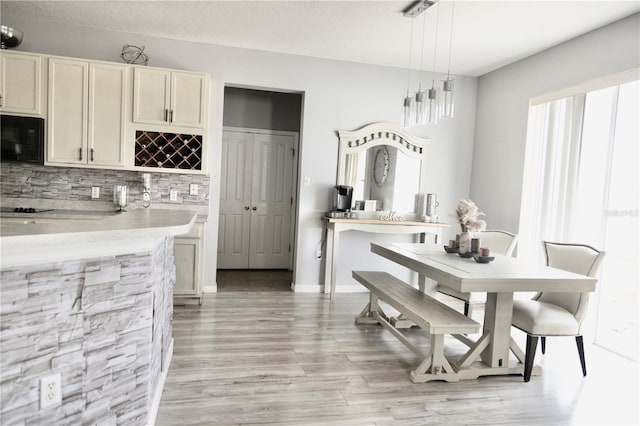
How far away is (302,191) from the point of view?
482 cm

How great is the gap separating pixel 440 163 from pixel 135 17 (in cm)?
379

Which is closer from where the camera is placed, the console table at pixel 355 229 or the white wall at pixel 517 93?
the white wall at pixel 517 93

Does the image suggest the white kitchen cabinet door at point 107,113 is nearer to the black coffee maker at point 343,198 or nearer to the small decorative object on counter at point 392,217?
the black coffee maker at point 343,198

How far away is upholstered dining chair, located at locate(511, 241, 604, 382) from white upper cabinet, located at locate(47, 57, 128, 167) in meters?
3.80

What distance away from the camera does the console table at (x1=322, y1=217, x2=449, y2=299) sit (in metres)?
4.51

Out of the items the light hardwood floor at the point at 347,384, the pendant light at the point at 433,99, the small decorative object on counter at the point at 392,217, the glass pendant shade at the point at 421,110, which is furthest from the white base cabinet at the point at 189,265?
the pendant light at the point at 433,99

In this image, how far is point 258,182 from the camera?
6.01 metres

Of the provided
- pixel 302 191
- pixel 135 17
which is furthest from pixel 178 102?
pixel 302 191

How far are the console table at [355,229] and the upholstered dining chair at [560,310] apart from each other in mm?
1688

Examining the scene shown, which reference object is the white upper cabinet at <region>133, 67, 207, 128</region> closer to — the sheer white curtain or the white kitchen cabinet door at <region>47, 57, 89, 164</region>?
the white kitchen cabinet door at <region>47, 57, 89, 164</region>

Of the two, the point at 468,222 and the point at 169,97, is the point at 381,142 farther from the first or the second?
the point at 169,97

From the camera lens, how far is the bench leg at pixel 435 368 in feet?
8.66

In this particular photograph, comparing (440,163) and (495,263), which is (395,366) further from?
(440,163)

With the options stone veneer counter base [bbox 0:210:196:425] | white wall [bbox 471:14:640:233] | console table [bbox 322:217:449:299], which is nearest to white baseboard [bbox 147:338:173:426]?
stone veneer counter base [bbox 0:210:196:425]
